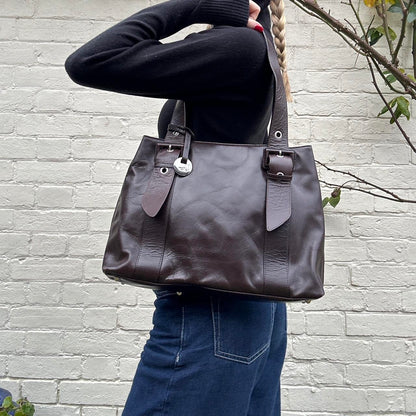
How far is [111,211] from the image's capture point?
2.16 metres

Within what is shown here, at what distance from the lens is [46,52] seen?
2.17 metres

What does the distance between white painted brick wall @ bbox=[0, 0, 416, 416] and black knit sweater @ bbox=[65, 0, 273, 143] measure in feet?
3.54

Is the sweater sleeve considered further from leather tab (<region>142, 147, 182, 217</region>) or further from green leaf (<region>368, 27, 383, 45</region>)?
green leaf (<region>368, 27, 383, 45</region>)

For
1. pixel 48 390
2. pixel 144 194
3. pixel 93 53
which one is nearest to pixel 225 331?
pixel 144 194

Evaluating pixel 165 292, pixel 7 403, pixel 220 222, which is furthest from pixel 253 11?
pixel 7 403

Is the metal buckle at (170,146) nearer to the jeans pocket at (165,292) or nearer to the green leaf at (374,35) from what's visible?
the jeans pocket at (165,292)

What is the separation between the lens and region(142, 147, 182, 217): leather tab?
100 centimetres

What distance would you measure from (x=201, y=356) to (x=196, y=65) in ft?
1.62

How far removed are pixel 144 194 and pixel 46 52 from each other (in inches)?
53.4

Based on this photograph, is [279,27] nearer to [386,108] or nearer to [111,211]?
[386,108]

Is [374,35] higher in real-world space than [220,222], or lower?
higher

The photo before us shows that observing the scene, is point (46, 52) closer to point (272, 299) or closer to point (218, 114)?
point (218, 114)

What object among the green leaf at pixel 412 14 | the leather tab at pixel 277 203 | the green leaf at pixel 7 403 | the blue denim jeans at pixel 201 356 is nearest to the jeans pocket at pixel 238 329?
the blue denim jeans at pixel 201 356

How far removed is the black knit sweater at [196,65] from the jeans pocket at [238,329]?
30 centimetres
